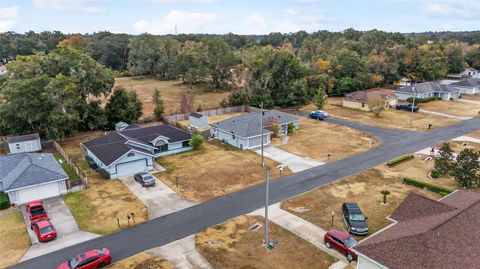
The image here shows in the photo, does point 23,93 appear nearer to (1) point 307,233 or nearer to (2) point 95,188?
(2) point 95,188

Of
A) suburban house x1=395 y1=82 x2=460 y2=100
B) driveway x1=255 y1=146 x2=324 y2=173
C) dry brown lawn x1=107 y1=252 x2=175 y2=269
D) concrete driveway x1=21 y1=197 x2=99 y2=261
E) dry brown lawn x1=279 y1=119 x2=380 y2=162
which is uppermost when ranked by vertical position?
suburban house x1=395 y1=82 x2=460 y2=100

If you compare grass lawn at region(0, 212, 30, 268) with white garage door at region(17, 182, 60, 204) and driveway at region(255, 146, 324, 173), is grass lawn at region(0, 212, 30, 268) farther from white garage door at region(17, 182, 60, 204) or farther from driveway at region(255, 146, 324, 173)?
driveway at region(255, 146, 324, 173)

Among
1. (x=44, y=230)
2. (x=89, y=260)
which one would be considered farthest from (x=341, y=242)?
(x=44, y=230)

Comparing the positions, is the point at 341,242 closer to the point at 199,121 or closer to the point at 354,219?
the point at 354,219

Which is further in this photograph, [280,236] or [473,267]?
[280,236]

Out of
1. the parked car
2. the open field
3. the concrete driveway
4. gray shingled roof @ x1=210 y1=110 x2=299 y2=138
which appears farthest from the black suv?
the open field

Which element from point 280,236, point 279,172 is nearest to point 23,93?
point 279,172
